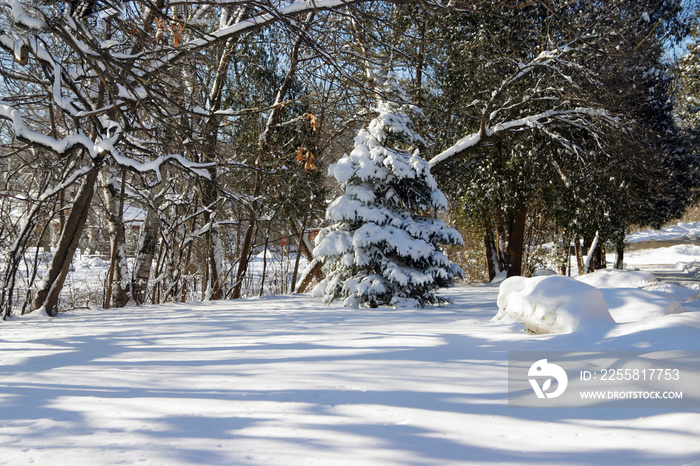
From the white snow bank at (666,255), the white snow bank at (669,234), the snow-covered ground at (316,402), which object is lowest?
the snow-covered ground at (316,402)

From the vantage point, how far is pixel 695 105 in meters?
14.6

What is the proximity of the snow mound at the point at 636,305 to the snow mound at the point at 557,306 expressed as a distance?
752 mm

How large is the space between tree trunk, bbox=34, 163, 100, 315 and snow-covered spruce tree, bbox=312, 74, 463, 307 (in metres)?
2.83

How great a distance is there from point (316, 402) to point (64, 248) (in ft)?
15.7

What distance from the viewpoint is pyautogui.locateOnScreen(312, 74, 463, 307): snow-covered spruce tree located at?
21.2 feet

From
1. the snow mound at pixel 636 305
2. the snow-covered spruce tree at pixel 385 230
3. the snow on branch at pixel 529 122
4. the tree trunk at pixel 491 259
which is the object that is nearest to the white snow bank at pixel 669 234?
the tree trunk at pixel 491 259

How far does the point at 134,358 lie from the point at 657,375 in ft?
10.0

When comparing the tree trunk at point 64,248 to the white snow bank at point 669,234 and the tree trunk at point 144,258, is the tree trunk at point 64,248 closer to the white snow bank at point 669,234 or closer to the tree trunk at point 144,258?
the tree trunk at point 144,258

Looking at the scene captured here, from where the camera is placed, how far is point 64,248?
583cm

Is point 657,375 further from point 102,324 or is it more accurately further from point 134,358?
point 102,324

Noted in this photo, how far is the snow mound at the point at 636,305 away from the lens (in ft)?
14.3

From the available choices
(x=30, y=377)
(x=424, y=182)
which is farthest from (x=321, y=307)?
(x=30, y=377)

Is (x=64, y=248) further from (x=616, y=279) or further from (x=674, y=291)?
(x=674, y=291)

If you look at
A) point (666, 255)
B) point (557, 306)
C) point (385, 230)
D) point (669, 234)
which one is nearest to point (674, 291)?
point (385, 230)
